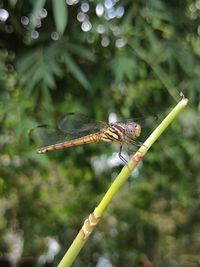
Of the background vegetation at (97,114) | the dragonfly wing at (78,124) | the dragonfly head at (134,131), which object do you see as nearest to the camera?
the dragonfly head at (134,131)

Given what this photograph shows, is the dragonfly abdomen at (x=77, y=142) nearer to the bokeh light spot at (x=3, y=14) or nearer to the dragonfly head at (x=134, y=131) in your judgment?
the dragonfly head at (x=134, y=131)

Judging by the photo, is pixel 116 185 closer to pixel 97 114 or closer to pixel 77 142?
pixel 77 142

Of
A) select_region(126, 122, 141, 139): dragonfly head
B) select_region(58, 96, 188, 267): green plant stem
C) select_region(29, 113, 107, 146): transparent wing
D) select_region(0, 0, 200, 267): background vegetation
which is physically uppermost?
select_region(58, 96, 188, 267): green plant stem

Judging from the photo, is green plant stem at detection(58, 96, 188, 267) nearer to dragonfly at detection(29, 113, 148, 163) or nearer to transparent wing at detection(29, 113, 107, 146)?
dragonfly at detection(29, 113, 148, 163)

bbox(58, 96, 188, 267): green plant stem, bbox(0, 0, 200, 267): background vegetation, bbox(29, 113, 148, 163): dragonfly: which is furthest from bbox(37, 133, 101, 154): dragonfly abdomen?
bbox(0, 0, 200, 267): background vegetation

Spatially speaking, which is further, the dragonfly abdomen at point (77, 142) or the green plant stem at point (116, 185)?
the dragonfly abdomen at point (77, 142)

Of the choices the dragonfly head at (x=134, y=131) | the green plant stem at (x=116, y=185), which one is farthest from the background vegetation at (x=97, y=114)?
the green plant stem at (x=116, y=185)

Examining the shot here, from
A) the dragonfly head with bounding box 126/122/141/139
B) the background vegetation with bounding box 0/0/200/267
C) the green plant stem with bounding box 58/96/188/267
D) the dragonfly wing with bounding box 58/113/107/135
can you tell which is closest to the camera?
the green plant stem with bounding box 58/96/188/267
